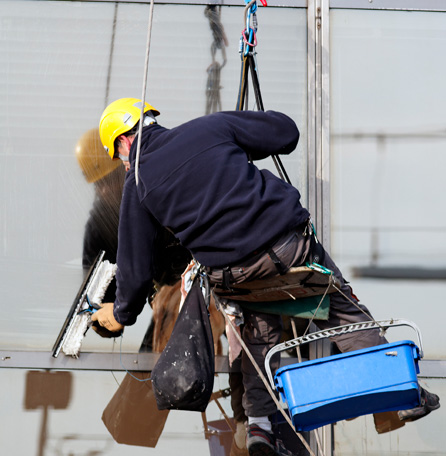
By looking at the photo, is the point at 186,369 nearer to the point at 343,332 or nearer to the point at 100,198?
the point at 343,332

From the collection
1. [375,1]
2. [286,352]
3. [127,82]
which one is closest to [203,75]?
[127,82]

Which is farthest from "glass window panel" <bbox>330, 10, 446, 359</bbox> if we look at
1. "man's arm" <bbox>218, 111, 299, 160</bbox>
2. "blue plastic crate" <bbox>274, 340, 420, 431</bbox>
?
"blue plastic crate" <bbox>274, 340, 420, 431</bbox>

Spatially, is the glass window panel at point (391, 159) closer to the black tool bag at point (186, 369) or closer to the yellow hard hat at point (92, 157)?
the black tool bag at point (186, 369)

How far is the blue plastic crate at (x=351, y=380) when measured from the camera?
2.56 metres

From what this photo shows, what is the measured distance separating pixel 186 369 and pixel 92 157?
4.43 ft

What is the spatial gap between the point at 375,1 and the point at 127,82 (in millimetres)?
1349

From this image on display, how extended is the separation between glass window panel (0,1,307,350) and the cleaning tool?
0.06 meters

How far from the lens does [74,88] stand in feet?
11.8

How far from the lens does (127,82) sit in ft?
11.8

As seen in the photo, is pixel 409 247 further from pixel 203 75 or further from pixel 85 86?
pixel 85 86

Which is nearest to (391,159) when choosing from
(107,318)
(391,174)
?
(391,174)

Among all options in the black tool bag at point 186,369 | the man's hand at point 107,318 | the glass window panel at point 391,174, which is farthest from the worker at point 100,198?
the glass window panel at point 391,174

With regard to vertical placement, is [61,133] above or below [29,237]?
above

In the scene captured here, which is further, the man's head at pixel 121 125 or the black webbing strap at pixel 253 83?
the black webbing strap at pixel 253 83
